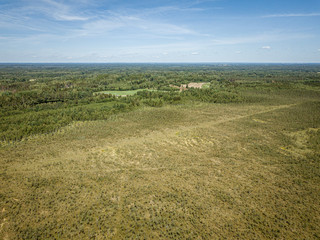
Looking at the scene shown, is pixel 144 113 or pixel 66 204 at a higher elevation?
pixel 144 113

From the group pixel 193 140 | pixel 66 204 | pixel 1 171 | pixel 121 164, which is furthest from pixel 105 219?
pixel 193 140

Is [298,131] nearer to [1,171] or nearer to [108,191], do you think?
[108,191]

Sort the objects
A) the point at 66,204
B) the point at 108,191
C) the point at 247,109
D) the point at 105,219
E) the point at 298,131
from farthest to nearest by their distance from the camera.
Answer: the point at 247,109 < the point at 298,131 < the point at 108,191 < the point at 66,204 < the point at 105,219

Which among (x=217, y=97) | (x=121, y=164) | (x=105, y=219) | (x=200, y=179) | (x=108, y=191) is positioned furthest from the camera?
(x=217, y=97)

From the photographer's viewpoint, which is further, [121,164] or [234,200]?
[121,164]
